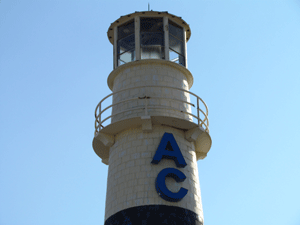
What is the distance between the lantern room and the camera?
106 ft

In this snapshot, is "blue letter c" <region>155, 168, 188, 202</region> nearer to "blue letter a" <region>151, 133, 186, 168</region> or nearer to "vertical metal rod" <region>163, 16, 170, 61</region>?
"blue letter a" <region>151, 133, 186, 168</region>

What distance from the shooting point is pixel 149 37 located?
32656 millimetres

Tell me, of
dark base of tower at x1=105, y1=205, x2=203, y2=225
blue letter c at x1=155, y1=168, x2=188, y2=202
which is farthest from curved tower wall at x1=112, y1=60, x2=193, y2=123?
dark base of tower at x1=105, y1=205, x2=203, y2=225

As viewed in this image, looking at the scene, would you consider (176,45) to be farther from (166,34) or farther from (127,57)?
(127,57)

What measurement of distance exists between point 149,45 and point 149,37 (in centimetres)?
46

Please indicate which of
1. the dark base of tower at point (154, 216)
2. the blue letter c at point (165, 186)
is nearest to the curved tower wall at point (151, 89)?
the blue letter c at point (165, 186)

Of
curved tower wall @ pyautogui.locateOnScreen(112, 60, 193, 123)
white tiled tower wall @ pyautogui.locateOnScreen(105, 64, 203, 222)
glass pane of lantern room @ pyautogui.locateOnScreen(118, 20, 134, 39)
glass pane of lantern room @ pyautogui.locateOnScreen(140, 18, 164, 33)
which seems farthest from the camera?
glass pane of lantern room @ pyautogui.locateOnScreen(118, 20, 134, 39)

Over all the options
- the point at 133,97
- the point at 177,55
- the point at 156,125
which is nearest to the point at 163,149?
the point at 156,125

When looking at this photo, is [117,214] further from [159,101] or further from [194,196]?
[159,101]

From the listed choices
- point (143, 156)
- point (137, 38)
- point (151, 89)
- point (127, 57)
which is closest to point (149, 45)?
point (137, 38)

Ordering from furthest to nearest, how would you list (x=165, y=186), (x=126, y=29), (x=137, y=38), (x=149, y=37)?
(x=126, y=29), (x=149, y=37), (x=137, y=38), (x=165, y=186)

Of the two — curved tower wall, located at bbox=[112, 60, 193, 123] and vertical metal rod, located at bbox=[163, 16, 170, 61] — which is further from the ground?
vertical metal rod, located at bbox=[163, 16, 170, 61]

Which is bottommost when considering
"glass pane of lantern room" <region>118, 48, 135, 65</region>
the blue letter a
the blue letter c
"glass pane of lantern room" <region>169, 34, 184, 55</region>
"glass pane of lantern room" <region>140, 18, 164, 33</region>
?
the blue letter c

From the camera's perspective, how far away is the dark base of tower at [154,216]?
27.1 metres
